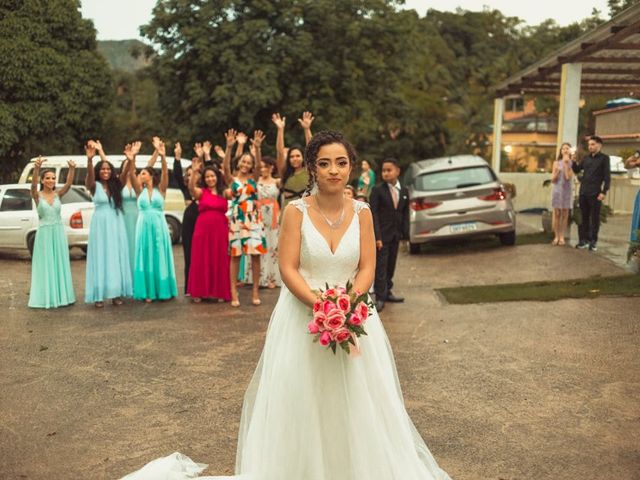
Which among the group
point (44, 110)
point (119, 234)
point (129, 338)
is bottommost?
point (129, 338)

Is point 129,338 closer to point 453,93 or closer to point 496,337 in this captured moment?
point 496,337

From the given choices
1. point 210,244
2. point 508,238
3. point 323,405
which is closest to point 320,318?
point 323,405

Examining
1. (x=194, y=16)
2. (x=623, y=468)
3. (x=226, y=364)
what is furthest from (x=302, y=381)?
(x=194, y=16)

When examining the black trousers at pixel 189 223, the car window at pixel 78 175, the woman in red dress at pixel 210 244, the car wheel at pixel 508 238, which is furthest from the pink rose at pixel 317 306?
the car window at pixel 78 175

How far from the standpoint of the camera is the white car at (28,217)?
51.6 ft

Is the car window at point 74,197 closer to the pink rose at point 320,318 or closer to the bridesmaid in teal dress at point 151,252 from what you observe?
the bridesmaid in teal dress at point 151,252

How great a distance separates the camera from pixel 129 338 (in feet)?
27.0

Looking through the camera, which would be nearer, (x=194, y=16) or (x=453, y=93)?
(x=194, y=16)

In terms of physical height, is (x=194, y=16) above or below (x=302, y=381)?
above

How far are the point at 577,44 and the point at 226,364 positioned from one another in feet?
37.1

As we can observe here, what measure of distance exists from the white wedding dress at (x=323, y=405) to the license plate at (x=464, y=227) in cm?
1023

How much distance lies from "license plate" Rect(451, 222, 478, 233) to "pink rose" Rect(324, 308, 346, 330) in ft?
35.2

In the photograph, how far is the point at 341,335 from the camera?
12.0 feet

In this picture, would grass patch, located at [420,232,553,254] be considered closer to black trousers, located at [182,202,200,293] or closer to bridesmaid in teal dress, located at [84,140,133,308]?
black trousers, located at [182,202,200,293]
